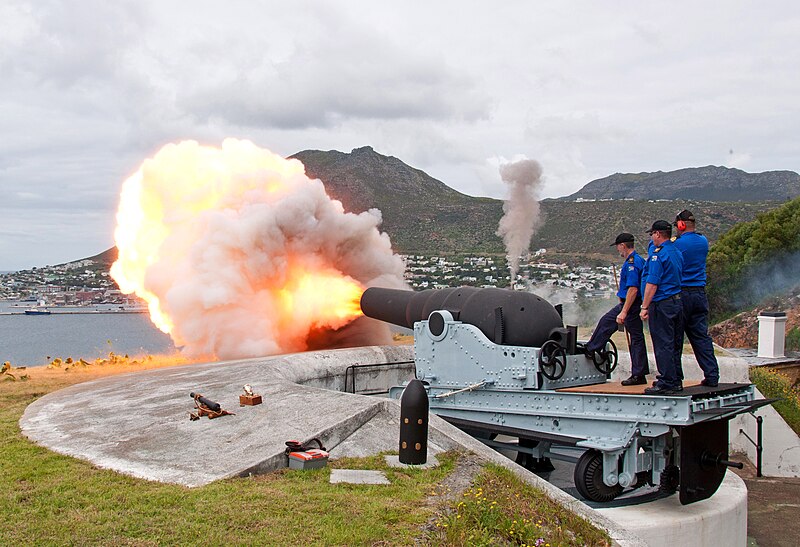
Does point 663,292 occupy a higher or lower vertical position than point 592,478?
higher

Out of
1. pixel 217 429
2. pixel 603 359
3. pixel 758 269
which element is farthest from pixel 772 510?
pixel 758 269

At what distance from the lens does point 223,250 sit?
14117mm

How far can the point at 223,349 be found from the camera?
13.7 metres

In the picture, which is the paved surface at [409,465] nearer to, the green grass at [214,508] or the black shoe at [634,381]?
the green grass at [214,508]

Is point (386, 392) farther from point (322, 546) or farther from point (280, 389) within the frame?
point (322, 546)

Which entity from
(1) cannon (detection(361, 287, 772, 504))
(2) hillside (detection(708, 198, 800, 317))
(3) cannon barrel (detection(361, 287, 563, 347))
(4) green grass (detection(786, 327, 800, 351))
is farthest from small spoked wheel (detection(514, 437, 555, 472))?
(2) hillside (detection(708, 198, 800, 317))

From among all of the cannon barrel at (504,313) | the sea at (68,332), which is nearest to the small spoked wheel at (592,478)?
the cannon barrel at (504,313)

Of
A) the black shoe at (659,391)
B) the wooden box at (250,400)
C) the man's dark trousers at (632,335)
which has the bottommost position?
the wooden box at (250,400)

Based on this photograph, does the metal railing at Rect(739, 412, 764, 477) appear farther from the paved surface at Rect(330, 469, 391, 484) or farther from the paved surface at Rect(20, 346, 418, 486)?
the paved surface at Rect(330, 469, 391, 484)

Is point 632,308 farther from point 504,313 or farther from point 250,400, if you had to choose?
point 250,400

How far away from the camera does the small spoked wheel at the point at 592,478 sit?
7.08 m

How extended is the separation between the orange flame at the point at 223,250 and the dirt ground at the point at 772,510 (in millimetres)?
7407

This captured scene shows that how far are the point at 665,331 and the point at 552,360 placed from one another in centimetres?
131

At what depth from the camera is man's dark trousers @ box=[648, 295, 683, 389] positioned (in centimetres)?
693
